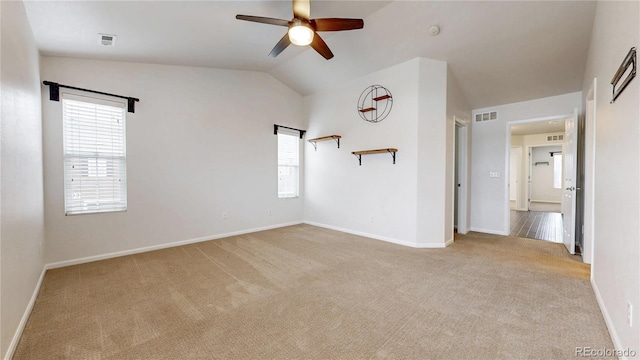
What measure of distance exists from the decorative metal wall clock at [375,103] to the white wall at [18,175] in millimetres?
Answer: 4214

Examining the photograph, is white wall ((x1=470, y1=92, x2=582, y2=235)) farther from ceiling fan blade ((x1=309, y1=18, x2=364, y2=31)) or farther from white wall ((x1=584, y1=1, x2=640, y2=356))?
ceiling fan blade ((x1=309, y1=18, x2=364, y2=31))

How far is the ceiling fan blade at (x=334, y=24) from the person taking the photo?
8.61 ft

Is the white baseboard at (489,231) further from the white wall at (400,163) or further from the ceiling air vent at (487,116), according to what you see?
the ceiling air vent at (487,116)

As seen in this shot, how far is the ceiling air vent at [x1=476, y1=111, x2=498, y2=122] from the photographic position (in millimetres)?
5129

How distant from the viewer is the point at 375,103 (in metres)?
4.66

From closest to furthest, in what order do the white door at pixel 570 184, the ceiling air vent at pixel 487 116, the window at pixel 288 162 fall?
the white door at pixel 570 184, the ceiling air vent at pixel 487 116, the window at pixel 288 162

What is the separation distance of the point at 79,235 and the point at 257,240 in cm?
236

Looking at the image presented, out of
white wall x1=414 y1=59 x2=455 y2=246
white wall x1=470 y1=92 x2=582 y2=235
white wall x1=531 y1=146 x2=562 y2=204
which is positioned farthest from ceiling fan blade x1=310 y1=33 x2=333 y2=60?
white wall x1=531 y1=146 x2=562 y2=204

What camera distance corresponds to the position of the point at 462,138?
5.24 meters

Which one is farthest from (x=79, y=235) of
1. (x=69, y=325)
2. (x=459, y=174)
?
(x=459, y=174)

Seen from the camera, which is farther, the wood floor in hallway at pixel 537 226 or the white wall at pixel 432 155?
the wood floor in hallway at pixel 537 226

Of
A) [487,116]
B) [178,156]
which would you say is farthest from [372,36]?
[178,156]

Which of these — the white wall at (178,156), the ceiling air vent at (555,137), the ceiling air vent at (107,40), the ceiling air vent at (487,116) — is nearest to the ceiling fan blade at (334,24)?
the ceiling air vent at (107,40)

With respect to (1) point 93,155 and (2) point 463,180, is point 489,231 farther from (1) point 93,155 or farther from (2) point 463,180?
(1) point 93,155
